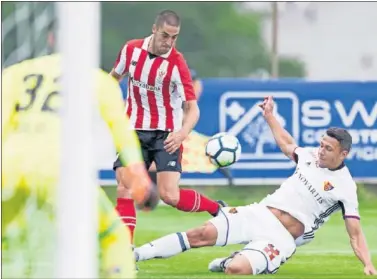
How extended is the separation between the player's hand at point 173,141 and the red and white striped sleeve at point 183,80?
26 cm

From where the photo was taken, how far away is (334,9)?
3850 cm

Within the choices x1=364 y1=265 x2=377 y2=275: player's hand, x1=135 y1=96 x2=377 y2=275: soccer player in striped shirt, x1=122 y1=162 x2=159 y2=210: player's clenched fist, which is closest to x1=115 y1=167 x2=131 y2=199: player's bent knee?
x1=135 y1=96 x2=377 y2=275: soccer player in striped shirt

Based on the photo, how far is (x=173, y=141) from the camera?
962 cm

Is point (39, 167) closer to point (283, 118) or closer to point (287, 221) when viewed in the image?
point (287, 221)

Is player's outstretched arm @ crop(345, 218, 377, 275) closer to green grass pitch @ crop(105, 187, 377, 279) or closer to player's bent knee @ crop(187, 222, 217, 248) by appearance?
green grass pitch @ crop(105, 187, 377, 279)

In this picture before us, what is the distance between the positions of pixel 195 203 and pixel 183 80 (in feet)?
2.84

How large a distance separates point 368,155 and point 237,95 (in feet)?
4.75

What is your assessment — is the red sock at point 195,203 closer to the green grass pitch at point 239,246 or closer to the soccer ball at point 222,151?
the green grass pitch at point 239,246

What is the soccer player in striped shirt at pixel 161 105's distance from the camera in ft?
31.7

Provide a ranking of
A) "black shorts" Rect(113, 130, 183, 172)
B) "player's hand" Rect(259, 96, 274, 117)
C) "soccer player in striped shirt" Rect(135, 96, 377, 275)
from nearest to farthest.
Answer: "soccer player in striped shirt" Rect(135, 96, 377, 275) < "player's hand" Rect(259, 96, 274, 117) < "black shorts" Rect(113, 130, 183, 172)

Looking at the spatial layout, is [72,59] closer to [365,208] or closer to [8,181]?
[8,181]

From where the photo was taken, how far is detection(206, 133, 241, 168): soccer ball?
35.0 feet

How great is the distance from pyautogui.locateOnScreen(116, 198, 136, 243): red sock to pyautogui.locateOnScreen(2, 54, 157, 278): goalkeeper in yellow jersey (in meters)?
2.39

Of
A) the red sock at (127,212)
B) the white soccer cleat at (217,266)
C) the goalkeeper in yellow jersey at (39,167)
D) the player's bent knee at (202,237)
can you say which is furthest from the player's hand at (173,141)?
the goalkeeper in yellow jersey at (39,167)
